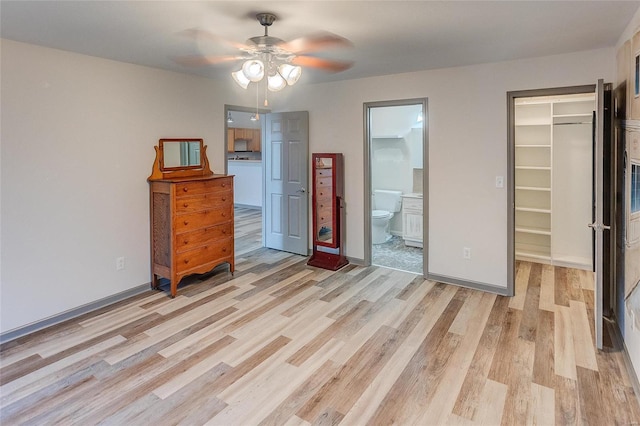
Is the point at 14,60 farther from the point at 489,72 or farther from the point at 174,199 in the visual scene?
the point at 489,72

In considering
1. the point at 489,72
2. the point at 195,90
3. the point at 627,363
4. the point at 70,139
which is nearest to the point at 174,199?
the point at 70,139

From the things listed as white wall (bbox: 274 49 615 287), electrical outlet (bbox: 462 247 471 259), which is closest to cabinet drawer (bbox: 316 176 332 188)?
white wall (bbox: 274 49 615 287)

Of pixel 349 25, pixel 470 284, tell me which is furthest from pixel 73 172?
pixel 470 284

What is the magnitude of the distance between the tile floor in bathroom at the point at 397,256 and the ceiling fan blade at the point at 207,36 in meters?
3.09

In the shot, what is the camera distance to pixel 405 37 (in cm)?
292

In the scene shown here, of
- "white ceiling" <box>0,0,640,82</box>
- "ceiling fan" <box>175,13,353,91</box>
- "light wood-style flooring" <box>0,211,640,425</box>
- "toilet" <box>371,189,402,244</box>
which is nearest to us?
"light wood-style flooring" <box>0,211,640,425</box>

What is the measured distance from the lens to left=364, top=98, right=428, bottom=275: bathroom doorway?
5680mm

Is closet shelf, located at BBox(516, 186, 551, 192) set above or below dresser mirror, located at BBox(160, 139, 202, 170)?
below

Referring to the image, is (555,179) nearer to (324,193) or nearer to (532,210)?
(532,210)

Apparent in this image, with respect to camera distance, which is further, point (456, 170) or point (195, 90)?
point (195, 90)

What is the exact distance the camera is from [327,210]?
496 cm

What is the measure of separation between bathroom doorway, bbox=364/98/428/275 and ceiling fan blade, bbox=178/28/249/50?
2.69 metres

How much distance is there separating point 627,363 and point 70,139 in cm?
449

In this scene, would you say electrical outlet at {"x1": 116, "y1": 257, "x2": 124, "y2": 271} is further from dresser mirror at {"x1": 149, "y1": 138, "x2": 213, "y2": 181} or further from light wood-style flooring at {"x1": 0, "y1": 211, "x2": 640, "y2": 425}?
dresser mirror at {"x1": 149, "y1": 138, "x2": 213, "y2": 181}
